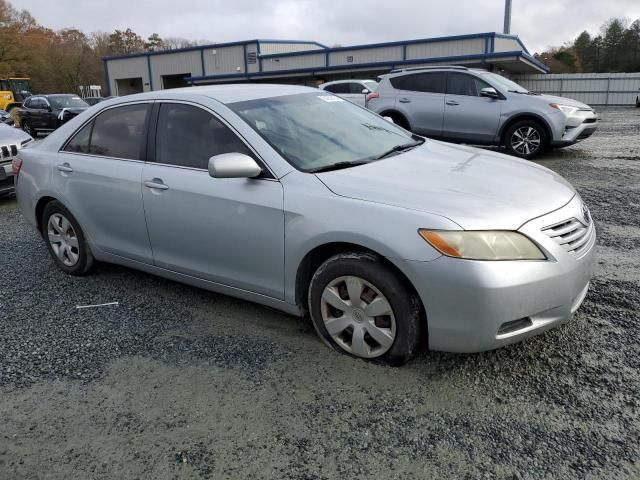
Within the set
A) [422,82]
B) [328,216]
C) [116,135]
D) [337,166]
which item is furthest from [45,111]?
[328,216]

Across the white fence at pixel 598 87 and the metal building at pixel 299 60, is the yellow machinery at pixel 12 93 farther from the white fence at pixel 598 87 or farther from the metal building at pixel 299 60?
the white fence at pixel 598 87

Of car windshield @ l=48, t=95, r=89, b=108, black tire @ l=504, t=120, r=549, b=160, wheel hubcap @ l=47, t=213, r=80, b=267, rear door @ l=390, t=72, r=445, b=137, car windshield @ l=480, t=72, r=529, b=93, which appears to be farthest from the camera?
car windshield @ l=48, t=95, r=89, b=108

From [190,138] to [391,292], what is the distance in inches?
74.6

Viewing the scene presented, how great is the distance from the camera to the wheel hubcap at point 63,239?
471 cm

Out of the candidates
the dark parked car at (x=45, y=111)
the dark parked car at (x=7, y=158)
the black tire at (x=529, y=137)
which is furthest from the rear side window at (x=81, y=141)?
the dark parked car at (x=45, y=111)

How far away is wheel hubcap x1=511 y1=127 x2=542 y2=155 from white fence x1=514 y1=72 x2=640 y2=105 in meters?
22.3

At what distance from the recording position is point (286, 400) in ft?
9.43

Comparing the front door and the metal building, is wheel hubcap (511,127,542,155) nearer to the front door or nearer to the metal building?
the front door

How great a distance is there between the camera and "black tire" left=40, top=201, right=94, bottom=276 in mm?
4625

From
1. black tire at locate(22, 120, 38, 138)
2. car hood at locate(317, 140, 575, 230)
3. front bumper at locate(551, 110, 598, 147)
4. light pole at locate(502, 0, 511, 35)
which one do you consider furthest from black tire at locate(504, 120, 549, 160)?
black tire at locate(22, 120, 38, 138)

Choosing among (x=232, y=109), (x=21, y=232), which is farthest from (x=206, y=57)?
(x=232, y=109)

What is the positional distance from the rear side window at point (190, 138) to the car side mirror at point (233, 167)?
0.20 m

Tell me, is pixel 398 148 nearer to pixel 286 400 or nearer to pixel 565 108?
pixel 286 400

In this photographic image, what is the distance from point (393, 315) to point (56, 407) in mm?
1879
